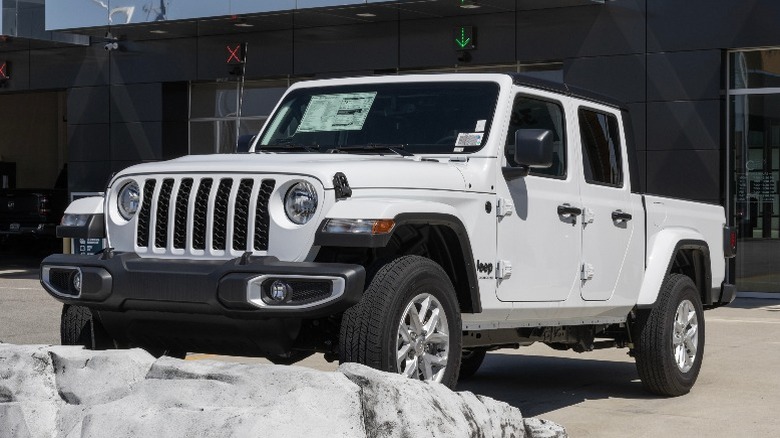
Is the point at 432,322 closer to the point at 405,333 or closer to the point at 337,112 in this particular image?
the point at 405,333

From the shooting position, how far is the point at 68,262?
270 inches

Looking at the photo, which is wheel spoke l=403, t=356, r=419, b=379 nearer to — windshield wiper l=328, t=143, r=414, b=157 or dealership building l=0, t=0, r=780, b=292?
windshield wiper l=328, t=143, r=414, b=157

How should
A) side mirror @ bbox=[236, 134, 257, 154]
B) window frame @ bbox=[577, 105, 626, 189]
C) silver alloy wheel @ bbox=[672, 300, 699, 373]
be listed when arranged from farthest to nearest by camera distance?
silver alloy wheel @ bbox=[672, 300, 699, 373]
window frame @ bbox=[577, 105, 626, 189]
side mirror @ bbox=[236, 134, 257, 154]

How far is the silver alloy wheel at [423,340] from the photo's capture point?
253 inches

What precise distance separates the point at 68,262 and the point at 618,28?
50.1ft

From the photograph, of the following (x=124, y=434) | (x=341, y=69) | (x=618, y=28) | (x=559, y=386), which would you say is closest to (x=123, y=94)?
(x=341, y=69)

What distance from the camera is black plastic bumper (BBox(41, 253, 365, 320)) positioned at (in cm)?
614

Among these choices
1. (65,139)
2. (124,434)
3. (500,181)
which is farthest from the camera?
(65,139)

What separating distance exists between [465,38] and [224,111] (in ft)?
18.2

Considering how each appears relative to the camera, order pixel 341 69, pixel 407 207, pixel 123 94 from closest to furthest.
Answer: pixel 407 207
pixel 341 69
pixel 123 94

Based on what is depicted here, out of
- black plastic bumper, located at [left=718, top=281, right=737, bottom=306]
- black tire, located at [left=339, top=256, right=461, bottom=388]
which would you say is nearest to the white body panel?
black tire, located at [left=339, top=256, right=461, bottom=388]

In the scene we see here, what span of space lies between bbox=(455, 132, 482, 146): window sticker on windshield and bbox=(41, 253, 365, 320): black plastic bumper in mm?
1613

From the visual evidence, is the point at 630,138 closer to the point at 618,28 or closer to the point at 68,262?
the point at 68,262

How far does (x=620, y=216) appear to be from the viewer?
8.77 m
